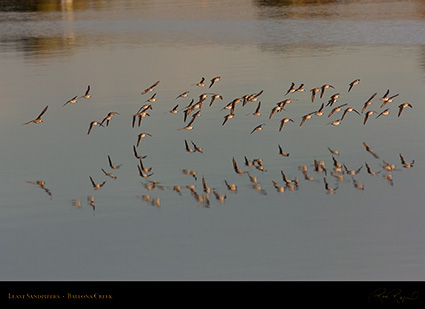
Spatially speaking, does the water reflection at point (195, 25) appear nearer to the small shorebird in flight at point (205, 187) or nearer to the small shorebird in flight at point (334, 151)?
the small shorebird in flight at point (334, 151)

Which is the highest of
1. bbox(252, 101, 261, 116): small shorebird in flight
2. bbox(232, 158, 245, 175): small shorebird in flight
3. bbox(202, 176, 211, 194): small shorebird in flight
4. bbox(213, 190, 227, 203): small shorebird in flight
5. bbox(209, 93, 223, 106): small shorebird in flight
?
bbox(213, 190, 227, 203): small shorebird in flight

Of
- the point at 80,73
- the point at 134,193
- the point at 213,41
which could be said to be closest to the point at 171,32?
the point at 213,41

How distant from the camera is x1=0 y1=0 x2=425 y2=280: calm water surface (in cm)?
1541

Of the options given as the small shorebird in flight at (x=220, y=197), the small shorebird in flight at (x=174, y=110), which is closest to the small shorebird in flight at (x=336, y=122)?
the small shorebird in flight at (x=174, y=110)

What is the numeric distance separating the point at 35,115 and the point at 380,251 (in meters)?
13.7

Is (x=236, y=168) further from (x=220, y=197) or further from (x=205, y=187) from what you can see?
(x=220, y=197)

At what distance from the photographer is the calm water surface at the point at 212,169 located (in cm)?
1541

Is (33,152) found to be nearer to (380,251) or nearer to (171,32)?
(380,251)

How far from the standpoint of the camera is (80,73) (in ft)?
115

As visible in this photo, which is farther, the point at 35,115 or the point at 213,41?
the point at 213,41

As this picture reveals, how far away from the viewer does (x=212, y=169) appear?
20.6 m

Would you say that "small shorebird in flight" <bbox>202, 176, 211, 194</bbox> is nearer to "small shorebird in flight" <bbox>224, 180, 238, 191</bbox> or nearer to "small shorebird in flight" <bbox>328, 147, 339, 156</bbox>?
"small shorebird in flight" <bbox>224, 180, 238, 191</bbox>
